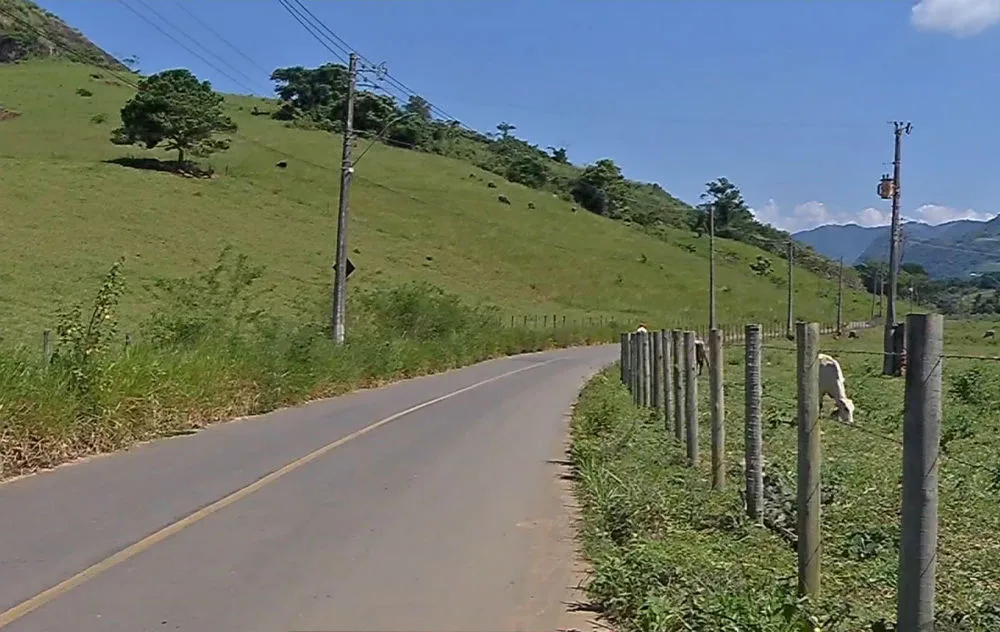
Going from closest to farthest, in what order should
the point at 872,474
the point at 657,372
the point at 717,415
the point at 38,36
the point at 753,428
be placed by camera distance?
the point at 753,428, the point at 717,415, the point at 872,474, the point at 657,372, the point at 38,36

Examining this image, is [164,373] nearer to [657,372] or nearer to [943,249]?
[657,372]

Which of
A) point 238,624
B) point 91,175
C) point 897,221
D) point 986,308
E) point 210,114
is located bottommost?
point 238,624

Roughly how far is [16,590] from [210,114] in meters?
79.1

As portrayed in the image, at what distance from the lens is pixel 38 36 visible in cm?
4016

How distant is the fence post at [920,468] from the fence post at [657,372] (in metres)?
13.8

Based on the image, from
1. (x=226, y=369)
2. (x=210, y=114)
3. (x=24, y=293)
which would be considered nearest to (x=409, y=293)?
(x=24, y=293)

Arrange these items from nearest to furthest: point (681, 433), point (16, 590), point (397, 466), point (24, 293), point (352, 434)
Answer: point (16, 590) → point (397, 466) → point (681, 433) → point (352, 434) → point (24, 293)

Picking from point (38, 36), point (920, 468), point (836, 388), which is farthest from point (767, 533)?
point (38, 36)

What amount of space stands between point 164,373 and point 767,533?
37.7 ft

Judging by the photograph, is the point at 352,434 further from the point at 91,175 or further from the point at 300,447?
the point at 91,175

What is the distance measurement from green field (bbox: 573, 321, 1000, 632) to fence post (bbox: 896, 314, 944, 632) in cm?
66

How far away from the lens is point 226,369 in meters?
21.8

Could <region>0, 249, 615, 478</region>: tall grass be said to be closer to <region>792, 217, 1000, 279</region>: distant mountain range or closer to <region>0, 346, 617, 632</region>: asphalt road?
<region>0, 346, 617, 632</region>: asphalt road

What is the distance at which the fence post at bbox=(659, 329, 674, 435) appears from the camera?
17.8 m
